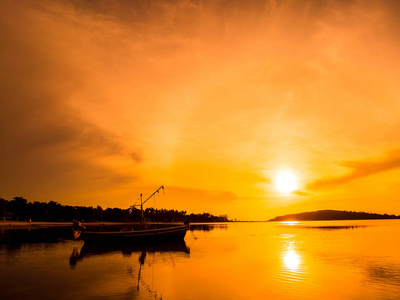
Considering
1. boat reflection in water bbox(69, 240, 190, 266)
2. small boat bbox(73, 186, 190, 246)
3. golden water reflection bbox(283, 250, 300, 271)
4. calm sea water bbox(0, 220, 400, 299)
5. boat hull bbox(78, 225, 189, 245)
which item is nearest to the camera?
calm sea water bbox(0, 220, 400, 299)

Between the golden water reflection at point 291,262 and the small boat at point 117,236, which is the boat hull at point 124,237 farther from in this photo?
the golden water reflection at point 291,262

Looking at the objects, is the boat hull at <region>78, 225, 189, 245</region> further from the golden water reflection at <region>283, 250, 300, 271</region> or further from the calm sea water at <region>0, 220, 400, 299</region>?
the golden water reflection at <region>283, 250, 300, 271</region>

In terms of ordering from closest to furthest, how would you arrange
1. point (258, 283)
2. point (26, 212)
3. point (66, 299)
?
1. point (66, 299)
2. point (258, 283)
3. point (26, 212)

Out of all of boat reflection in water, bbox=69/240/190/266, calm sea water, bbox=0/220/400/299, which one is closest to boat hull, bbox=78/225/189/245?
boat reflection in water, bbox=69/240/190/266

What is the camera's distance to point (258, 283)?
20.9m

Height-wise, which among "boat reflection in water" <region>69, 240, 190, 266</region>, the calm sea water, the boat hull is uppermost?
the boat hull

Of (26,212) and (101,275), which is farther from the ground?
(26,212)

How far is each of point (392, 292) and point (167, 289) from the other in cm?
1327

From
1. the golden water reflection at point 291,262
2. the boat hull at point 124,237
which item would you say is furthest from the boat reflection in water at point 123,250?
the golden water reflection at point 291,262

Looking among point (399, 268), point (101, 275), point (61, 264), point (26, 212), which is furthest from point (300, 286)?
point (26, 212)

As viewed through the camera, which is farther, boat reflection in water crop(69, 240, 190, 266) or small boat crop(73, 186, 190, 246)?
small boat crop(73, 186, 190, 246)

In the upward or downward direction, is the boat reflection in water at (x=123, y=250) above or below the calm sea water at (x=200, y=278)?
above

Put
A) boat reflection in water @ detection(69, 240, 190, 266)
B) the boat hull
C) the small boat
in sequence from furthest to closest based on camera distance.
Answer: the boat hull, the small boat, boat reflection in water @ detection(69, 240, 190, 266)

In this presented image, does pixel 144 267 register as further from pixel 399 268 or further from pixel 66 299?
pixel 399 268
